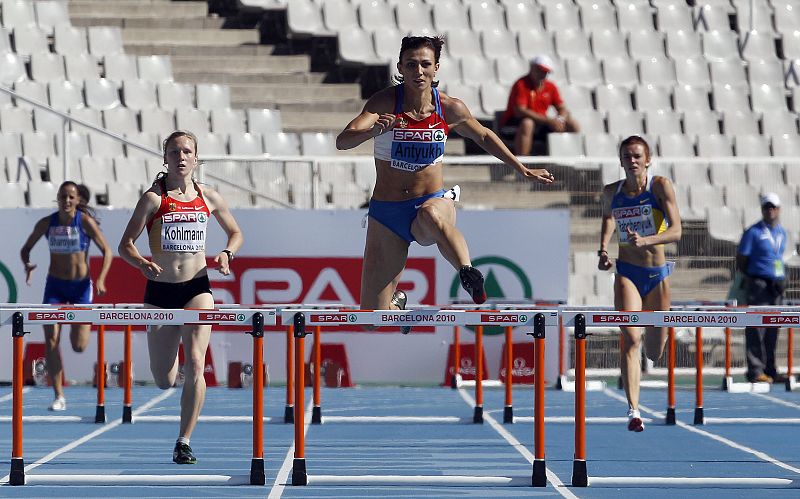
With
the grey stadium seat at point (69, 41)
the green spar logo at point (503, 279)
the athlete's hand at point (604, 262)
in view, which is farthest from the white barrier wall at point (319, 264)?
the athlete's hand at point (604, 262)

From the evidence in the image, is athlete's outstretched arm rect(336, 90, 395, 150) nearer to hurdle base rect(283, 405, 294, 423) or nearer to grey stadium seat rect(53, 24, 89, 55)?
hurdle base rect(283, 405, 294, 423)

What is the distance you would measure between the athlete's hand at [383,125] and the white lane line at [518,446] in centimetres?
207

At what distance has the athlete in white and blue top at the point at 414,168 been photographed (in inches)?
304

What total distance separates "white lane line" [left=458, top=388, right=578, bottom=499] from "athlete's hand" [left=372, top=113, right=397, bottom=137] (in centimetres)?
207

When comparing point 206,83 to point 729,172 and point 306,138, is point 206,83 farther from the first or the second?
point 729,172

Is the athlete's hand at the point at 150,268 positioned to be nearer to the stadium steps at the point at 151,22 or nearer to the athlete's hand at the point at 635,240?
the athlete's hand at the point at 635,240

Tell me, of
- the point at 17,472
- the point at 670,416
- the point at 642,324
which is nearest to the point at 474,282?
the point at 642,324

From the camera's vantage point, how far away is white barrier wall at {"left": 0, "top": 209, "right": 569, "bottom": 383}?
15.5 meters

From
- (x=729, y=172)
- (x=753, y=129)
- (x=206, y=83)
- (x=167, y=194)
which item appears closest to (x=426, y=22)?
(x=206, y=83)

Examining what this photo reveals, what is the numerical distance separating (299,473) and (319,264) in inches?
305

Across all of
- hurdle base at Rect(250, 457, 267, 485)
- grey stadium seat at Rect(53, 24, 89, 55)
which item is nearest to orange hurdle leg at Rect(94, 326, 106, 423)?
hurdle base at Rect(250, 457, 267, 485)

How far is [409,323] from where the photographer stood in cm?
768

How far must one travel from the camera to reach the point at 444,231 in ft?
25.4

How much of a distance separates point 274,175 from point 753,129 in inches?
289
